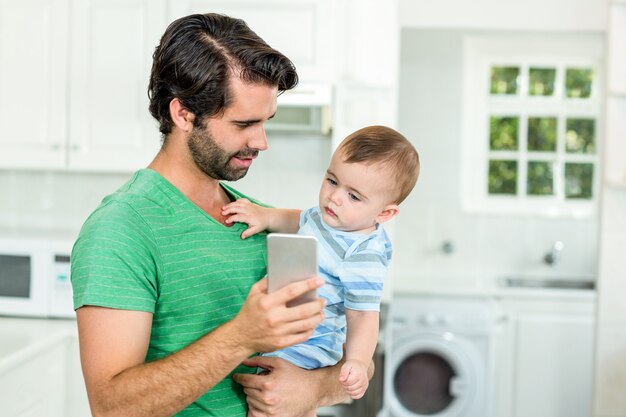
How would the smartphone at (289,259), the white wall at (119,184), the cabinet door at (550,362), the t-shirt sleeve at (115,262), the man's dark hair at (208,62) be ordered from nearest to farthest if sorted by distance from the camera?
1. the smartphone at (289,259)
2. the t-shirt sleeve at (115,262)
3. the man's dark hair at (208,62)
4. the white wall at (119,184)
5. the cabinet door at (550,362)

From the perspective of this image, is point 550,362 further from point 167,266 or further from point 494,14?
point 167,266

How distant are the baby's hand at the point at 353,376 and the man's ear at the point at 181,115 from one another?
0.51 metres

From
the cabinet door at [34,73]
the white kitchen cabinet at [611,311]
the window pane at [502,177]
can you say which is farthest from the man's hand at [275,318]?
the window pane at [502,177]

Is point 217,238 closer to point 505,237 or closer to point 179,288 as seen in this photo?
point 179,288

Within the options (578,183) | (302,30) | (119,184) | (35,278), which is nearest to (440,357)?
(578,183)

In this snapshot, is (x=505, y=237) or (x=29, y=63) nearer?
(x=29, y=63)

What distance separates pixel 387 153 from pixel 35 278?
2280mm

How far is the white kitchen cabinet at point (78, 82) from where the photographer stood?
144 inches

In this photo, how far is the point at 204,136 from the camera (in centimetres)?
153

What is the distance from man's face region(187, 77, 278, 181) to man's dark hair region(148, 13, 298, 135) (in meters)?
0.01

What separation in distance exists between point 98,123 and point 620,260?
2460 mm

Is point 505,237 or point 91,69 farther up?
point 91,69

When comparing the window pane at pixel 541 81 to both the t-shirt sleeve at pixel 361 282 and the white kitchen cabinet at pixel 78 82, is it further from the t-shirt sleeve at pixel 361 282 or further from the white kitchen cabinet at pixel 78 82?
the t-shirt sleeve at pixel 361 282

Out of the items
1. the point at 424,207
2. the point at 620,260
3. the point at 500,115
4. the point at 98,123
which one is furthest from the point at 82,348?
the point at 500,115
